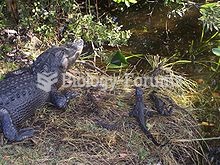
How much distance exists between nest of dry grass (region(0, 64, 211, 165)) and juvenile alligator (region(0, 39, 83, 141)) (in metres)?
0.08

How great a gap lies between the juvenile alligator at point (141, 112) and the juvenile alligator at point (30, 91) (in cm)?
53

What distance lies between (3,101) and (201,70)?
1.95m

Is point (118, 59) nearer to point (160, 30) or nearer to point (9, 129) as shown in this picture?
point (160, 30)

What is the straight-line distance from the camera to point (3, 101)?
3457mm

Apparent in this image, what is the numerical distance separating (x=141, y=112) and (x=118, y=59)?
732mm

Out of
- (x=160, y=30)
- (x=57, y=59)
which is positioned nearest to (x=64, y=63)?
(x=57, y=59)

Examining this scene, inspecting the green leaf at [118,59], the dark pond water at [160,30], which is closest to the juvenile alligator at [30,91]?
the green leaf at [118,59]

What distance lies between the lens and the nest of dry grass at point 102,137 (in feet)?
11.0

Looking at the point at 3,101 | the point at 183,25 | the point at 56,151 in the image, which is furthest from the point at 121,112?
the point at 183,25

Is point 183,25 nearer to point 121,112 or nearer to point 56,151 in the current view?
point 121,112

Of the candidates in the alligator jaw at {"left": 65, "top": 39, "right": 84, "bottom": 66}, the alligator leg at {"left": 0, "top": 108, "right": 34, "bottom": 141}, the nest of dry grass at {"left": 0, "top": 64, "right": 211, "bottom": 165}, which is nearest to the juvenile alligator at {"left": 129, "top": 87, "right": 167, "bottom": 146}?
the nest of dry grass at {"left": 0, "top": 64, "right": 211, "bottom": 165}

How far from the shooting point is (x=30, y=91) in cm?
360

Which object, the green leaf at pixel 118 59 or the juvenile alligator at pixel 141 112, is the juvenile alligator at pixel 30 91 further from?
the juvenile alligator at pixel 141 112

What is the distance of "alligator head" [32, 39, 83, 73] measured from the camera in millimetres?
3781
